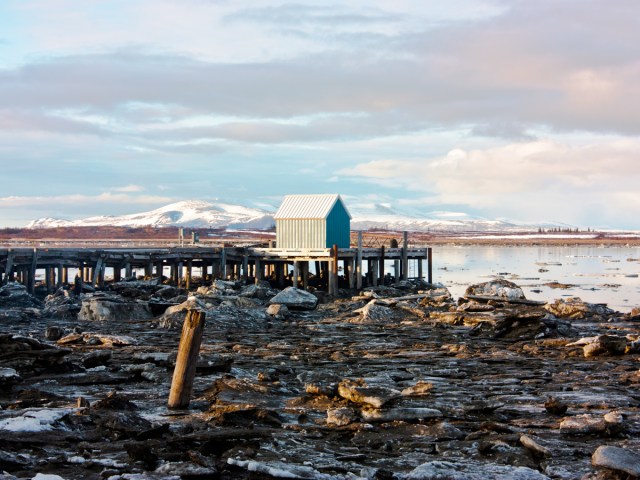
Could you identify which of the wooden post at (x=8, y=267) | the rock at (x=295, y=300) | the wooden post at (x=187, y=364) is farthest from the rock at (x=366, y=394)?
the wooden post at (x=8, y=267)

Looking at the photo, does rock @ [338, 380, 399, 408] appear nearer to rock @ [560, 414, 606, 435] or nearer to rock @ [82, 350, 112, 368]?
rock @ [560, 414, 606, 435]

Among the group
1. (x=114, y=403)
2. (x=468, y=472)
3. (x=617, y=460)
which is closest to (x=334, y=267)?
(x=114, y=403)

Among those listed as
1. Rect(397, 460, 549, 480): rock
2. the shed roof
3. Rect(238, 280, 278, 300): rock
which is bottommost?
Rect(397, 460, 549, 480): rock

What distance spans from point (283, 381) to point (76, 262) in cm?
2858

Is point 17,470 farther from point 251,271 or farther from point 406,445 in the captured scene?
point 251,271

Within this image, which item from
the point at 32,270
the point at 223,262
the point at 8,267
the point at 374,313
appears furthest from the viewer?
the point at 223,262

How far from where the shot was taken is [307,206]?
50.3m

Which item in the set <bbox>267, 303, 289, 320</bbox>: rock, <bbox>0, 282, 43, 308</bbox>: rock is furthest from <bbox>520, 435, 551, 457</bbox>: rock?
<bbox>0, 282, 43, 308</bbox>: rock

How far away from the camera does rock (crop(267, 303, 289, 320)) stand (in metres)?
31.6

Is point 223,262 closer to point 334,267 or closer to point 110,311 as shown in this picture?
point 334,267

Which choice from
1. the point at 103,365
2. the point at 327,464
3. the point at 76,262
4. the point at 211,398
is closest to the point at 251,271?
the point at 76,262

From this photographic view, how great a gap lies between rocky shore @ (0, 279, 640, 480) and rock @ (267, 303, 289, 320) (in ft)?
10.1

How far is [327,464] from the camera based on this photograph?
1077cm

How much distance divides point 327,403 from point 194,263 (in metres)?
38.8
